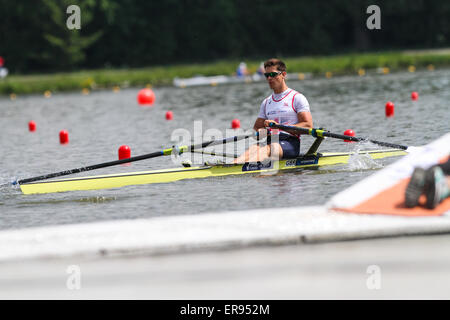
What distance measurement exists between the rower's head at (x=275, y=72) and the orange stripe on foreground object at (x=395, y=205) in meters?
4.07

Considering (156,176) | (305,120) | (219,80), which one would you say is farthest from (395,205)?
(219,80)

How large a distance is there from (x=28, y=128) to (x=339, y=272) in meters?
16.7

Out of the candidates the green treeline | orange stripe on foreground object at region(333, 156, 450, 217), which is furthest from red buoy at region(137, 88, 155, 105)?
the green treeline

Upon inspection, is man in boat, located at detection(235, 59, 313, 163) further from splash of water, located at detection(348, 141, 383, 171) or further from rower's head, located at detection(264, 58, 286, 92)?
splash of water, located at detection(348, 141, 383, 171)

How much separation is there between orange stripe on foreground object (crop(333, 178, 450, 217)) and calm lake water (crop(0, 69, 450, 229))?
2.69 m

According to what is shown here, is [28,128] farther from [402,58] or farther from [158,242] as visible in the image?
[402,58]

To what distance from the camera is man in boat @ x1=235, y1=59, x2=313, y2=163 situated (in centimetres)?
1027

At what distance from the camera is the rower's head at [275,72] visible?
10141 mm

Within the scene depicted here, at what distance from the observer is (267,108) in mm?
10602

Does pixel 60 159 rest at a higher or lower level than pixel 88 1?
lower

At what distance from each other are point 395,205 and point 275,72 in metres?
4.37

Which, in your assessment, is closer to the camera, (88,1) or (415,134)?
(415,134)

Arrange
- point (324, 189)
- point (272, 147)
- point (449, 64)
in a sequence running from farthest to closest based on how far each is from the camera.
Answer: point (449, 64) < point (272, 147) < point (324, 189)

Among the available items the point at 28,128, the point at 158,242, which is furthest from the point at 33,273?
the point at 28,128
